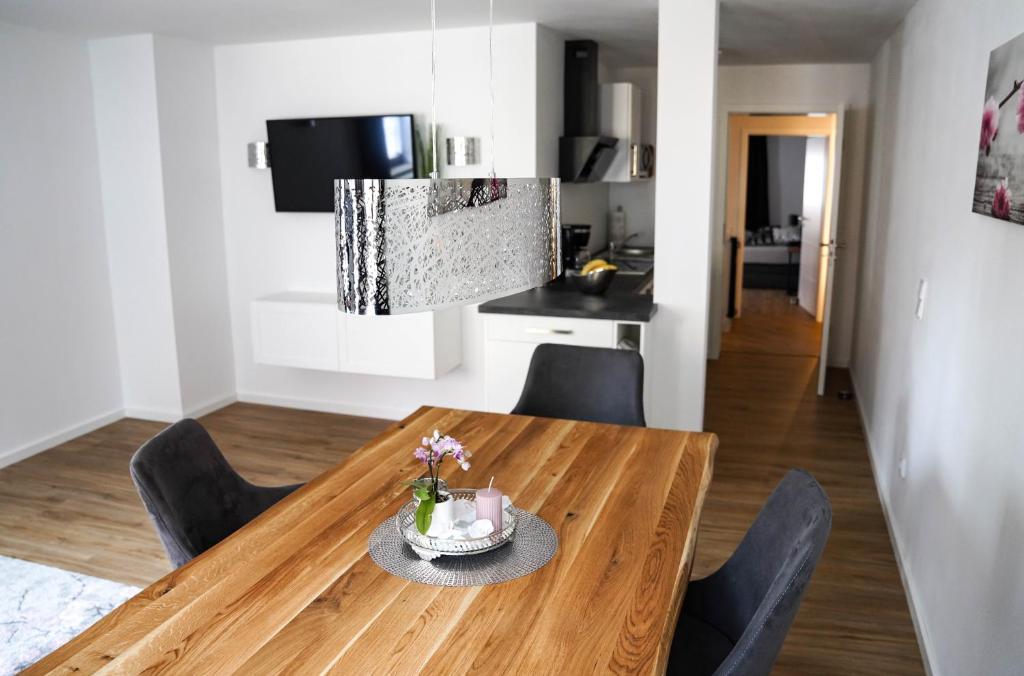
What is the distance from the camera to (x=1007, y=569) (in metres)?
1.94

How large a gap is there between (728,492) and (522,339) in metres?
1.29

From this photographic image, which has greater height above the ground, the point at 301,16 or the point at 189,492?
the point at 301,16

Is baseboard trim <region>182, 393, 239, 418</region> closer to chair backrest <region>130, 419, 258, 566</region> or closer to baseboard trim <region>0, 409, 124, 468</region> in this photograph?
baseboard trim <region>0, 409, 124, 468</region>

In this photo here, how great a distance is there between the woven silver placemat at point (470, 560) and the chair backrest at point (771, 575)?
49cm

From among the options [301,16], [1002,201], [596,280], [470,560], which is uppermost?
[301,16]

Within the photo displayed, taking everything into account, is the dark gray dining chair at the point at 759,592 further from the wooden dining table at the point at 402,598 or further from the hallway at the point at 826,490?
the hallway at the point at 826,490

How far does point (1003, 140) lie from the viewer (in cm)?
212

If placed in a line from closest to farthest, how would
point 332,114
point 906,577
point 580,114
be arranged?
point 906,577, point 332,114, point 580,114

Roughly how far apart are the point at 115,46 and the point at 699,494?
180 inches

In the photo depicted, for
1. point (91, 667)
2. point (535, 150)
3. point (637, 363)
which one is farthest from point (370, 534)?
point (535, 150)

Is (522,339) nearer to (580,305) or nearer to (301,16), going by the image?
(580,305)

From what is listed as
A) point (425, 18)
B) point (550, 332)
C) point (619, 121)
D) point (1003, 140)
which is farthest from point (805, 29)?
point (1003, 140)

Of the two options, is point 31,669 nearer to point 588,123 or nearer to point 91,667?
point 91,667

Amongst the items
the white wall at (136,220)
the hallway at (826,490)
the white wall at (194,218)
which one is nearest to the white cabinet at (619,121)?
the hallway at (826,490)
